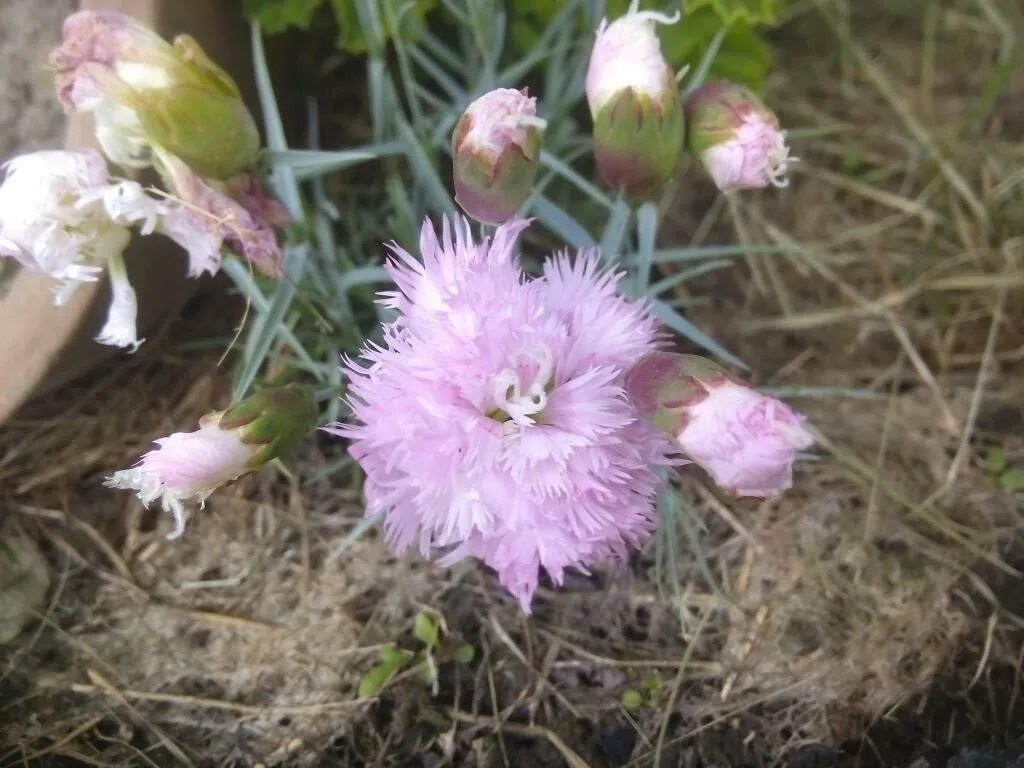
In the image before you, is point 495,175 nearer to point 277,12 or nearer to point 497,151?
point 497,151

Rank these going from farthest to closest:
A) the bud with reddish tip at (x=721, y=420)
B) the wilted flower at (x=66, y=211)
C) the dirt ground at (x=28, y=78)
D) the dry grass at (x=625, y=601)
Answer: the dirt ground at (x=28, y=78) → the dry grass at (x=625, y=601) → the wilted flower at (x=66, y=211) → the bud with reddish tip at (x=721, y=420)

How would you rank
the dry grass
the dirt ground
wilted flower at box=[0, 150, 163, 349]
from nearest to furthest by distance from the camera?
wilted flower at box=[0, 150, 163, 349], the dry grass, the dirt ground

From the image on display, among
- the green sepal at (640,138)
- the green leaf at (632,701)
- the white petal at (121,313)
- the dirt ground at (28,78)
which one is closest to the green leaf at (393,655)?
the green leaf at (632,701)

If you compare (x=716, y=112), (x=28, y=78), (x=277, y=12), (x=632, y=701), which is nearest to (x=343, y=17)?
(x=277, y=12)

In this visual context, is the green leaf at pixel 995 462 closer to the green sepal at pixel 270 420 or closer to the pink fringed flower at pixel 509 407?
the pink fringed flower at pixel 509 407

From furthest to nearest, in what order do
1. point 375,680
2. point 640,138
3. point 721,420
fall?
point 375,680
point 640,138
point 721,420

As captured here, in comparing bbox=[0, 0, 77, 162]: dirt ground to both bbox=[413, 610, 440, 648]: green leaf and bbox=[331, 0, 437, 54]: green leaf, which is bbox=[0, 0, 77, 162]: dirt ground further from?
bbox=[413, 610, 440, 648]: green leaf

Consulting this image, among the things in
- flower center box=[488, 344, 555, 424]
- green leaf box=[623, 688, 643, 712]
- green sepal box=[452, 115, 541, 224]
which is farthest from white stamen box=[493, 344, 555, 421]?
green leaf box=[623, 688, 643, 712]
